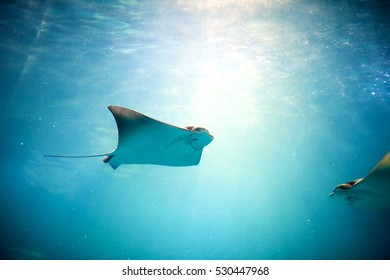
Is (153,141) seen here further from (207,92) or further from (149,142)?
(207,92)

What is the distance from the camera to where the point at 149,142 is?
503cm

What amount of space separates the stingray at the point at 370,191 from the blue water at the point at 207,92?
25.3 inches

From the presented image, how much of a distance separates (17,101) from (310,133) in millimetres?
23114

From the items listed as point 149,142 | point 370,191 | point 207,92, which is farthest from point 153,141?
point 207,92

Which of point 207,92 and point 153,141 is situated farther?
point 207,92

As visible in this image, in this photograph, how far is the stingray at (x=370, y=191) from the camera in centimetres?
418

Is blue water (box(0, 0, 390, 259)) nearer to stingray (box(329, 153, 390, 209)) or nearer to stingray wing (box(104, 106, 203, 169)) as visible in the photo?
stingray (box(329, 153, 390, 209))

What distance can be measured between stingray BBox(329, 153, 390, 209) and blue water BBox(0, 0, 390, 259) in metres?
0.64

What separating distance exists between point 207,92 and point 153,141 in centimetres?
1155

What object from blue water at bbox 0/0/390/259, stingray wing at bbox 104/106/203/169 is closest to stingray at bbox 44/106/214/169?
stingray wing at bbox 104/106/203/169

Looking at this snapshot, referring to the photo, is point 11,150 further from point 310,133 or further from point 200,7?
point 310,133

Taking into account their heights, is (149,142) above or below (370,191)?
above

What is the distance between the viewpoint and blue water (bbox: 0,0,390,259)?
10.1 meters

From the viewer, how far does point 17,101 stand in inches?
615
